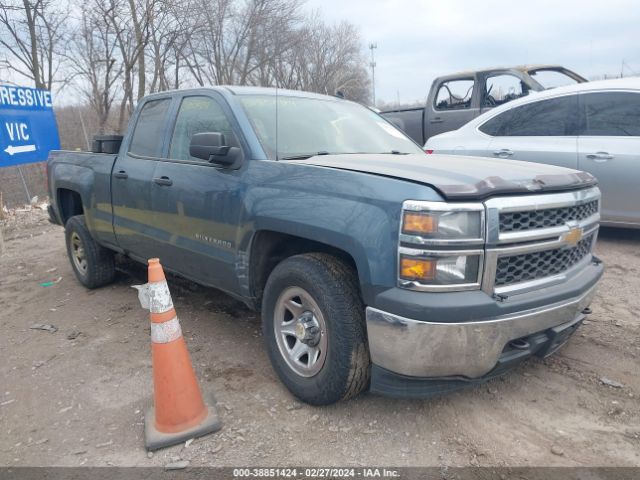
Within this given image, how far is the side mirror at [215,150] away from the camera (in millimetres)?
2977

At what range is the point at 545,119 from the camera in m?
5.69

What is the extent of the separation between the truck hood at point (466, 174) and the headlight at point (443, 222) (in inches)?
2.6

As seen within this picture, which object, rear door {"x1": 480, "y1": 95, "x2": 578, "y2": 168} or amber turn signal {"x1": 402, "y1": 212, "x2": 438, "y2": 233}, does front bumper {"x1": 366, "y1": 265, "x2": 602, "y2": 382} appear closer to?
amber turn signal {"x1": 402, "y1": 212, "x2": 438, "y2": 233}

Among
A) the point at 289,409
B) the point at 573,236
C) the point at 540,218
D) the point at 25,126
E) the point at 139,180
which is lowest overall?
the point at 289,409

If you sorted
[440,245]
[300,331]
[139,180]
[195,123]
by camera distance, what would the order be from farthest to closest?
[139,180] < [195,123] < [300,331] < [440,245]

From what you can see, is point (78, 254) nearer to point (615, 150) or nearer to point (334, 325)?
point (334, 325)

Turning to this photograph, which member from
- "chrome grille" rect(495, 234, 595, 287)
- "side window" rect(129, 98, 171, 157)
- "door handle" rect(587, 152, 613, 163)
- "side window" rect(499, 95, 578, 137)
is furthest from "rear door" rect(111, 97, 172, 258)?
"door handle" rect(587, 152, 613, 163)

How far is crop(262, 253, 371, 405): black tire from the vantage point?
2486 millimetres

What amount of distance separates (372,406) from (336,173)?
4.32ft

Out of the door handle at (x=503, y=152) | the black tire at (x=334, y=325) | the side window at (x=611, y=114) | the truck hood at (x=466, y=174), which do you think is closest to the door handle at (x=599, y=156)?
the side window at (x=611, y=114)

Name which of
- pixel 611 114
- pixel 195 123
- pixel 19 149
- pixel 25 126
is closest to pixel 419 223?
pixel 195 123

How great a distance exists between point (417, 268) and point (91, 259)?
A: 3899 millimetres

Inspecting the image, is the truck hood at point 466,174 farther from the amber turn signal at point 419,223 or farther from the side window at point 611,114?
the side window at point 611,114

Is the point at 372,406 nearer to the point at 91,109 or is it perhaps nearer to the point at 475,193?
the point at 475,193
